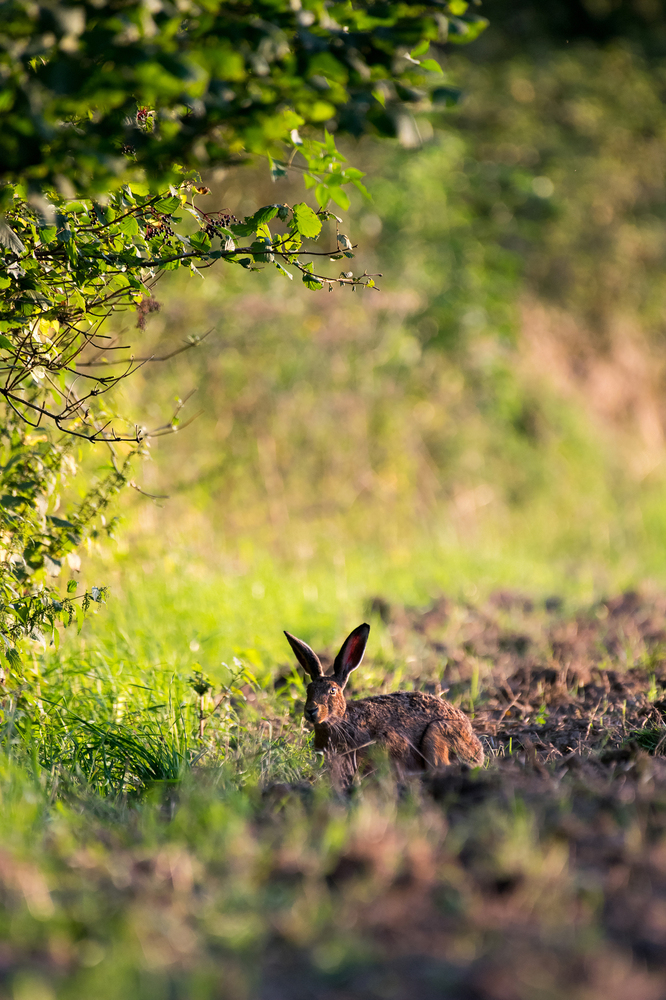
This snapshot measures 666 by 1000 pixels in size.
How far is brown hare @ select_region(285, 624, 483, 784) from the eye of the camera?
149 inches

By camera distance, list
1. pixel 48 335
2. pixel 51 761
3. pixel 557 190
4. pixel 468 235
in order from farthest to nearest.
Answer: pixel 557 190 → pixel 468 235 → pixel 48 335 → pixel 51 761

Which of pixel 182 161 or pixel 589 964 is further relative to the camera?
pixel 182 161

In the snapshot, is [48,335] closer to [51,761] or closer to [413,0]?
[51,761]

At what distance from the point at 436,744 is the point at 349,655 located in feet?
1.74

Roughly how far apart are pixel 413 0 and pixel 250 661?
372 centimetres

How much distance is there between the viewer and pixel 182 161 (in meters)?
3.05

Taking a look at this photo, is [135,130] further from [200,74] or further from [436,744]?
[436,744]

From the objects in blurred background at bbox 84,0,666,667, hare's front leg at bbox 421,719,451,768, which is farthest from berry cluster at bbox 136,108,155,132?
hare's front leg at bbox 421,719,451,768

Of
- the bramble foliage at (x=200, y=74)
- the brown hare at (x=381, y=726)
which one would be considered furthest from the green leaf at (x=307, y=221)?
the brown hare at (x=381, y=726)

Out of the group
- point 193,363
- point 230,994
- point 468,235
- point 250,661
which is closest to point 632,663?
point 250,661

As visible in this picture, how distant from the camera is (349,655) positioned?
13.2 feet

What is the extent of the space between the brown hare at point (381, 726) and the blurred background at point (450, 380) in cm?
173

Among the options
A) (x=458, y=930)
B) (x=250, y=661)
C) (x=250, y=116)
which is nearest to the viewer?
(x=458, y=930)

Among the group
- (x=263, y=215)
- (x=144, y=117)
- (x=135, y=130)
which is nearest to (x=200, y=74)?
(x=135, y=130)
